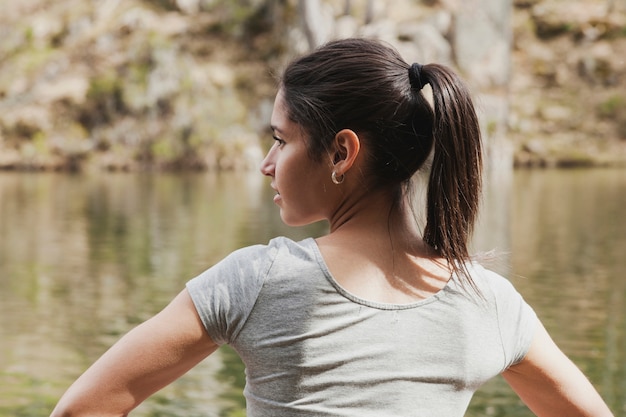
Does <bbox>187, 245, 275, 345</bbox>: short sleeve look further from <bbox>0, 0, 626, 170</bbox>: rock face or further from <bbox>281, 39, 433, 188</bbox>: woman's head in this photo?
<bbox>0, 0, 626, 170</bbox>: rock face

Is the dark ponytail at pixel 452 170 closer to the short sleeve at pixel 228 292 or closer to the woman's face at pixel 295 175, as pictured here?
the woman's face at pixel 295 175

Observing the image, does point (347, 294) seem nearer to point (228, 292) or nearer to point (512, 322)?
point (228, 292)

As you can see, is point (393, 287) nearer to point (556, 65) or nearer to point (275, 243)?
point (275, 243)

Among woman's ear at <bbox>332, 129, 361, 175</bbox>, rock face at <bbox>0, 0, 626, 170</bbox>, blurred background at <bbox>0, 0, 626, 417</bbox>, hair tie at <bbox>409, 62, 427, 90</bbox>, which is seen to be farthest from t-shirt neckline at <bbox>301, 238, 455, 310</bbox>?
rock face at <bbox>0, 0, 626, 170</bbox>

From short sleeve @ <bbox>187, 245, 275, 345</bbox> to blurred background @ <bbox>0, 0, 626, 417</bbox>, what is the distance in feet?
24.4

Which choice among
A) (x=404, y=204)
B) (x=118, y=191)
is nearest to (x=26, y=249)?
(x=118, y=191)

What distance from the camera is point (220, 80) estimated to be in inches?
1259

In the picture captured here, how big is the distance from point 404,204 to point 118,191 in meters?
20.6

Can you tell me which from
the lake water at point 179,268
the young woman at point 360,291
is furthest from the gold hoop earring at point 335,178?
the lake water at point 179,268

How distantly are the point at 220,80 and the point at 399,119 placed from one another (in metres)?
31.2

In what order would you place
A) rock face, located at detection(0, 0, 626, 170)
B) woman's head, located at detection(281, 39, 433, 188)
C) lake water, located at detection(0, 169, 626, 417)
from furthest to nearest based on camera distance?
rock face, located at detection(0, 0, 626, 170) < lake water, located at detection(0, 169, 626, 417) < woman's head, located at detection(281, 39, 433, 188)

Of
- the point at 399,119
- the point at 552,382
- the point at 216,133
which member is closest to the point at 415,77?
the point at 399,119

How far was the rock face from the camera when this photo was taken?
3059 centimetres

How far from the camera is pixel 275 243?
1171 millimetres
